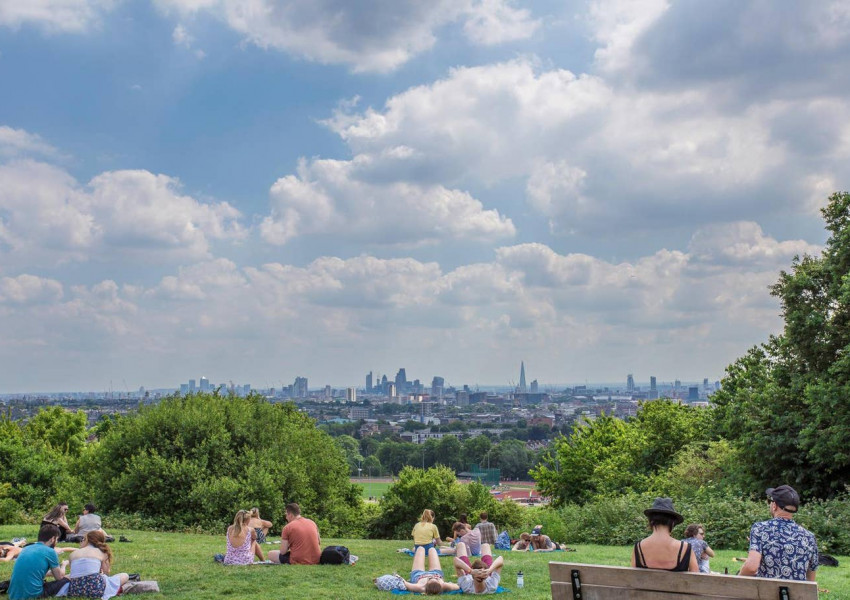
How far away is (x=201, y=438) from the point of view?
34.0 meters

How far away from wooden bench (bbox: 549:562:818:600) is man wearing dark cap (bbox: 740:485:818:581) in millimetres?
1918

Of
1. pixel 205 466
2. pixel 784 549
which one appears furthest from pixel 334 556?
pixel 205 466

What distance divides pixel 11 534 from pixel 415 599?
15416 millimetres

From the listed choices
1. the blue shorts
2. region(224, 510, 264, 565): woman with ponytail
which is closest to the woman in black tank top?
the blue shorts

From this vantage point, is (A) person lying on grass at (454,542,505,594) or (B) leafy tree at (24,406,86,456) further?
(B) leafy tree at (24,406,86,456)

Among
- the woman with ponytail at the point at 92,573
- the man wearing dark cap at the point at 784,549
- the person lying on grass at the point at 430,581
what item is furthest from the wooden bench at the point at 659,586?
the woman with ponytail at the point at 92,573

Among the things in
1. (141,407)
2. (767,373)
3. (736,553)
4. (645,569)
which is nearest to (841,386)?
(767,373)

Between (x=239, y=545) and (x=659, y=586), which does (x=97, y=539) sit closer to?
(x=239, y=545)

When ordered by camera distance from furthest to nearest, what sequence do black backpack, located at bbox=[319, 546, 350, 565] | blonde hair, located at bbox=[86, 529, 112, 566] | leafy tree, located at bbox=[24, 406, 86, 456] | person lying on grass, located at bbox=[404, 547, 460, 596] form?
leafy tree, located at bbox=[24, 406, 86, 456], black backpack, located at bbox=[319, 546, 350, 565], person lying on grass, located at bbox=[404, 547, 460, 596], blonde hair, located at bbox=[86, 529, 112, 566]

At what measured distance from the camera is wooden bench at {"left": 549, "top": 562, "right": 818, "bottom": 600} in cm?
643

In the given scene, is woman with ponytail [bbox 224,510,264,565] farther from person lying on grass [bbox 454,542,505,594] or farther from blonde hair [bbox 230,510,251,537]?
person lying on grass [bbox 454,542,505,594]

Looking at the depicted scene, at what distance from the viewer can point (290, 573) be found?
15.3 metres

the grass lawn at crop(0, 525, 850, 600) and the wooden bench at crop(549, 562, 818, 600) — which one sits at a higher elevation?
the wooden bench at crop(549, 562, 818, 600)

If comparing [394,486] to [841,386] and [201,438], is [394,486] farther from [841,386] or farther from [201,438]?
[841,386]
